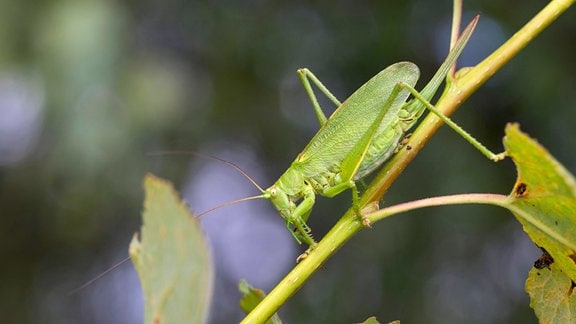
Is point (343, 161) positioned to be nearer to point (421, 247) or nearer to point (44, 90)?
point (44, 90)

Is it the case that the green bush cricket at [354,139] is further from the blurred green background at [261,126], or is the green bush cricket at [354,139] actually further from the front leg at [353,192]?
the blurred green background at [261,126]

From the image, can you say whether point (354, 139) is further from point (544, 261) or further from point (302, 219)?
point (544, 261)

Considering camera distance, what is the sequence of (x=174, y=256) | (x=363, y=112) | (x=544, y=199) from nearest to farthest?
(x=174, y=256) < (x=544, y=199) < (x=363, y=112)

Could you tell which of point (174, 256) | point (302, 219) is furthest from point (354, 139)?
point (174, 256)

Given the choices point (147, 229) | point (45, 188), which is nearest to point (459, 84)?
point (147, 229)

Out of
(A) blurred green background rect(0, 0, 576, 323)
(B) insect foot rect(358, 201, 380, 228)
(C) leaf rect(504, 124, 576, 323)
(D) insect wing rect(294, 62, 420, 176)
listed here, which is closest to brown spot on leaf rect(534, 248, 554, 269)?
(C) leaf rect(504, 124, 576, 323)

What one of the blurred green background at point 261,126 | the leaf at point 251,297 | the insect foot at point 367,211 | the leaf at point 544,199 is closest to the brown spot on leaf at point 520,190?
the leaf at point 544,199

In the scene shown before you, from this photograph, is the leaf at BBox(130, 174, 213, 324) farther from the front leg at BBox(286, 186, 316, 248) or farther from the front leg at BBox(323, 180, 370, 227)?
the front leg at BBox(286, 186, 316, 248)
